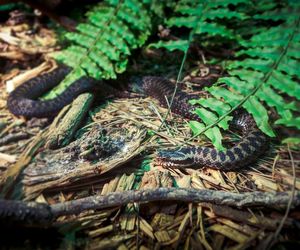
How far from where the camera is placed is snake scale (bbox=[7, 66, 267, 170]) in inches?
141

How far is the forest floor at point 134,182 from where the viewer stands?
9.01ft

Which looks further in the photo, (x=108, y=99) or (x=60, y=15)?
(x=60, y=15)

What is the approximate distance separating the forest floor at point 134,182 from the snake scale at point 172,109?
0.10m

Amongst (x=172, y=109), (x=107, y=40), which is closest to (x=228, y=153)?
(x=172, y=109)

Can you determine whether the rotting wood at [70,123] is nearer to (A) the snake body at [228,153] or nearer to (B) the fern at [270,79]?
(A) the snake body at [228,153]

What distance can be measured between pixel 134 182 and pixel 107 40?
84.8 inches

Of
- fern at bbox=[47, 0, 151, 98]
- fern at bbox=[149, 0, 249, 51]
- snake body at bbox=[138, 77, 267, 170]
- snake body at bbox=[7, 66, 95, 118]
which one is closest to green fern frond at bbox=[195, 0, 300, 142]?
snake body at bbox=[138, 77, 267, 170]

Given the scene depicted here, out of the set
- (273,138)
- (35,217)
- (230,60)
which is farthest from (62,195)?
(230,60)

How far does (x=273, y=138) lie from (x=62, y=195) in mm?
2164

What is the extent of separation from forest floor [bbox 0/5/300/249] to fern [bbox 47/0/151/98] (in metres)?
0.47

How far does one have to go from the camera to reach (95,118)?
13.9ft

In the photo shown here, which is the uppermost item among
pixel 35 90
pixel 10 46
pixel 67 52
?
pixel 67 52

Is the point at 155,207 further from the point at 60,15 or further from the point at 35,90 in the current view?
the point at 60,15

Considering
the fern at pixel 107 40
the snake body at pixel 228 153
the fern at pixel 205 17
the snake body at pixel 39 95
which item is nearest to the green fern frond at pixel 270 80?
the snake body at pixel 228 153
